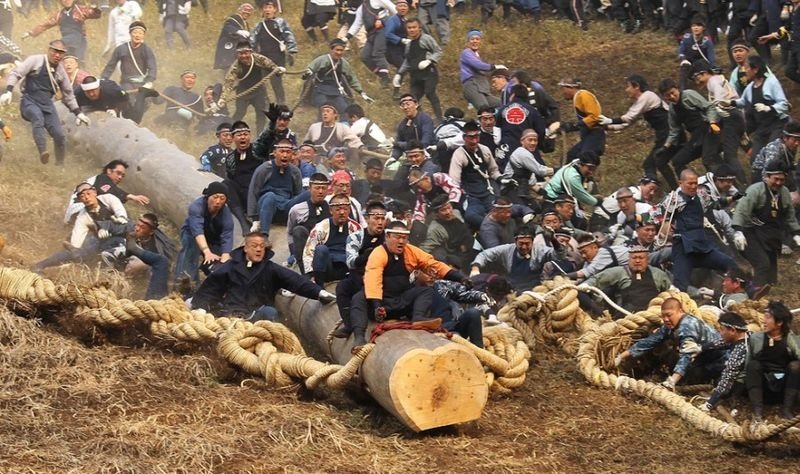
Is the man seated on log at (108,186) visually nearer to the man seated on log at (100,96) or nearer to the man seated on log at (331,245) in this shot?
the man seated on log at (331,245)

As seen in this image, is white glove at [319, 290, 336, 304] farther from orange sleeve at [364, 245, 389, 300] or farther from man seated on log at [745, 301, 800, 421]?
man seated on log at [745, 301, 800, 421]

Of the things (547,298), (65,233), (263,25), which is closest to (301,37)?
(263,25)

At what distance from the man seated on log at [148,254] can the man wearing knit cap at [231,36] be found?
7484 millimetres

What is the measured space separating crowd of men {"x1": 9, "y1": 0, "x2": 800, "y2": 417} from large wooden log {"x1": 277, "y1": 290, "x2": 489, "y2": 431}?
23.6 inches

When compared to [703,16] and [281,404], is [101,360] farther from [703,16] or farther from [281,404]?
[703,16]

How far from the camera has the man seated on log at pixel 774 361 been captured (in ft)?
29.3

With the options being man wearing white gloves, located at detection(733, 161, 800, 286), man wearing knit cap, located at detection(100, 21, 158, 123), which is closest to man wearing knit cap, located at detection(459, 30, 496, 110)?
man wearing knit cap, located at detection(100, 21, 158, 123)

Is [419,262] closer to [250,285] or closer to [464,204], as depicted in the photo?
[250,285]

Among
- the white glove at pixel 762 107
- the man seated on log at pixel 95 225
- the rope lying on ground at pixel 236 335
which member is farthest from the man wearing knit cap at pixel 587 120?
the man seated on log at pixel 95 225

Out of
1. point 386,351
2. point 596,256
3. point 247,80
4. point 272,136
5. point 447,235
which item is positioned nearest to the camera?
point 386,351

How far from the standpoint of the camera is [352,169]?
16125 millimetres

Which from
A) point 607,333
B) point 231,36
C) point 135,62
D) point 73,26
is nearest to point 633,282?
point 607,333

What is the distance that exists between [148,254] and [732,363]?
234 inches

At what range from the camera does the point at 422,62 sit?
1775cm
